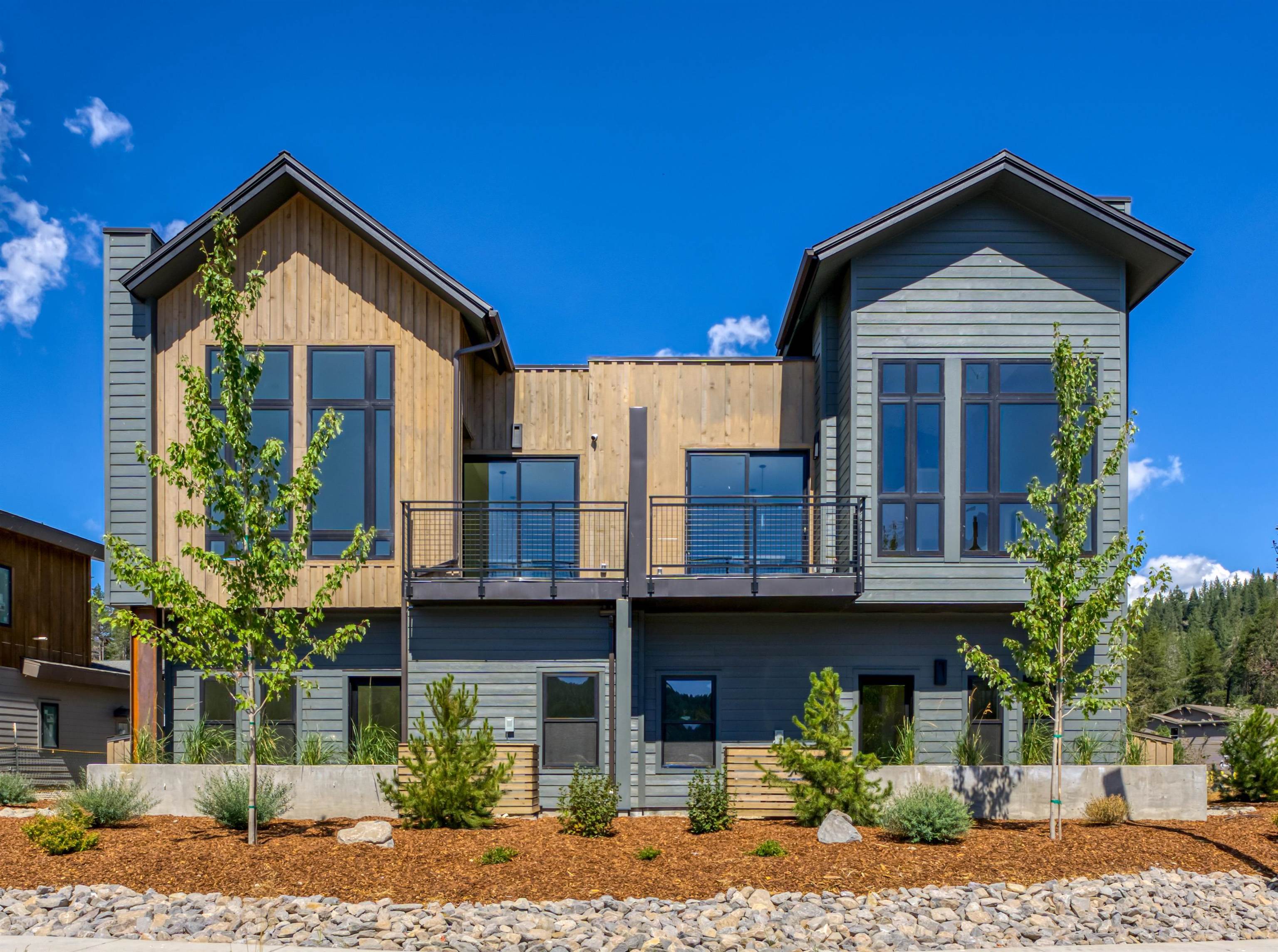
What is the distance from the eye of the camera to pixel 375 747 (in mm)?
14211

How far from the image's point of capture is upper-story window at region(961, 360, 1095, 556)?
47.6ft

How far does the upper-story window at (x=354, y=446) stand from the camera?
49.1 ft

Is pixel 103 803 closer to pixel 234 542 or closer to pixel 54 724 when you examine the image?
pixel 234 542

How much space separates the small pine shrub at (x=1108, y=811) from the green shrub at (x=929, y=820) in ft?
7.78

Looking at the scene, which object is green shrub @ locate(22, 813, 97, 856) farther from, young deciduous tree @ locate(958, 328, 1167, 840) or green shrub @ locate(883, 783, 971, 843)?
young deciduous tree @ locate(958, 328, 1167, 840)

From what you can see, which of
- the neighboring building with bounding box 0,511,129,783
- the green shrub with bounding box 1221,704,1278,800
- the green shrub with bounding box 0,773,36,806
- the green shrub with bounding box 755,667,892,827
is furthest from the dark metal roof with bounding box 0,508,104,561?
the green shrub with bounding box 1221,704,1278,800

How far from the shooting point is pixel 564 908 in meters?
8.98

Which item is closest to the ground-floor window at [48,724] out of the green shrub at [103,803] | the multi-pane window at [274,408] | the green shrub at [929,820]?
the multi-pane window at [274,408]

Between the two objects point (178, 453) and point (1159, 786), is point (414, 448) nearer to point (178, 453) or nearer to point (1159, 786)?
point (178, 453)

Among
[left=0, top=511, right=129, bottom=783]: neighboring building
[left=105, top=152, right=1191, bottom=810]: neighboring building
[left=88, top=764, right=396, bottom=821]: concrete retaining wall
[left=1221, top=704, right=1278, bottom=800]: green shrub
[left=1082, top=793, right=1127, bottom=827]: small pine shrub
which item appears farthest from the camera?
[left=0, top=511, right=129, bottom=783]: neighboring building

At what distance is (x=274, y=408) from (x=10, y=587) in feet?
33.3

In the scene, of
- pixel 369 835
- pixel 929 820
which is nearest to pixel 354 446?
pixel 369 835

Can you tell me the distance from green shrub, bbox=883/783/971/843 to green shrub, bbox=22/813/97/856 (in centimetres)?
865

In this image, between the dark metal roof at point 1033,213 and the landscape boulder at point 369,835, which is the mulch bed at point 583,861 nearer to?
the landscape boulder at point 369,835
